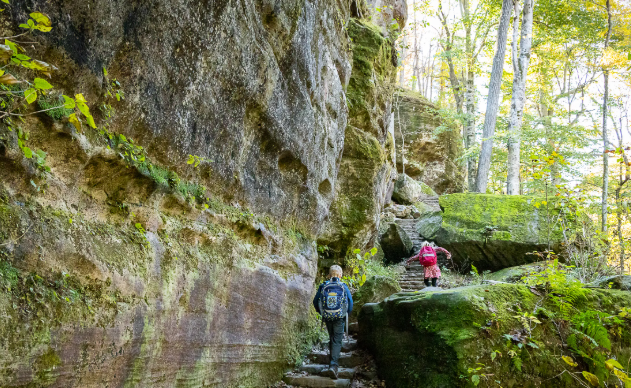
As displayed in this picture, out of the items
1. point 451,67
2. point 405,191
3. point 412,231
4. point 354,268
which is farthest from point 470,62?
point 354,268

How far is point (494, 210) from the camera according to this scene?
13.9m

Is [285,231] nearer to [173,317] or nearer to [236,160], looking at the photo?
[236,160]

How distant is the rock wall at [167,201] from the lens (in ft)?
10.5

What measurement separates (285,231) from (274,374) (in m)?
2.39

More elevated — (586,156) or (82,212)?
(586,156)

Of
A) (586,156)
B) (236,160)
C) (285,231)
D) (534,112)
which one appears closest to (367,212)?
(285,231)

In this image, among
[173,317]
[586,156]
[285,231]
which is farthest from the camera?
[586,156]

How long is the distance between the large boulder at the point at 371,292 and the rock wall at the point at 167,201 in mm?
2287

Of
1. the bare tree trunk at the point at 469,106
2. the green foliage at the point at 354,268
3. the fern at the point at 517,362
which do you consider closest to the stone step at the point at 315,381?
the fern at the point at 517,362

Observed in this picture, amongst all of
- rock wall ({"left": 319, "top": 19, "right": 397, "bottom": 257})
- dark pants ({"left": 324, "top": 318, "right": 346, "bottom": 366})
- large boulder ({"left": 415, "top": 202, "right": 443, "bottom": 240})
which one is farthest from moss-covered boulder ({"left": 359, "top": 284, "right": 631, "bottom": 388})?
large boulder ({"left": 415, "top": 202, "right": 443, "bottom": 240})

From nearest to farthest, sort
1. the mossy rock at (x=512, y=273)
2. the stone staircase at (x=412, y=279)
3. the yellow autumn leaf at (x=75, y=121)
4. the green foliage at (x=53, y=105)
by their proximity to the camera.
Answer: the yellow autumn leaf at (x=75, y=121) < the green foliage at (x=53, y=105) < the mossy rock at (x=512, y=273) < the stone staircase at (x=412, y=279)

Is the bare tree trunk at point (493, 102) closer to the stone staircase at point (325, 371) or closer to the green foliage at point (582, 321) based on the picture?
the green foliage at point (582, 321)

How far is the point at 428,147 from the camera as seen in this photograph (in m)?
26.2

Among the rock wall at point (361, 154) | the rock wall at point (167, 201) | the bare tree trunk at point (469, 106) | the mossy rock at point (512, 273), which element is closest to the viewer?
the rock wall at point (167, 201)
